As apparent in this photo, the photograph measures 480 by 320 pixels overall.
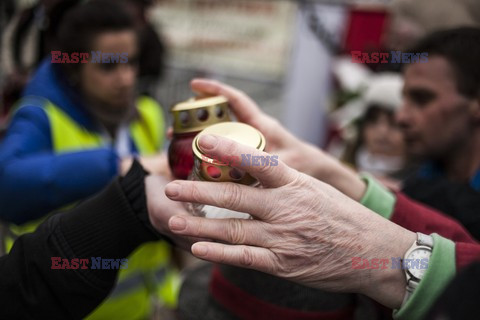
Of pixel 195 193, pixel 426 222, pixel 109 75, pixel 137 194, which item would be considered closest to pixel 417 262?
pixel 426 222

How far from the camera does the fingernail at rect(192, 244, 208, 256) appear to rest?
0.77 metres

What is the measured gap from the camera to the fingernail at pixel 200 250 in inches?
30.5

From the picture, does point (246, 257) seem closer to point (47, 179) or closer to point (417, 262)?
point (417, 262)

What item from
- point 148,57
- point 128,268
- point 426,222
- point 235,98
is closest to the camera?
point 426,222

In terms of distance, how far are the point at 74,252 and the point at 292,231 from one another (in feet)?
1.52

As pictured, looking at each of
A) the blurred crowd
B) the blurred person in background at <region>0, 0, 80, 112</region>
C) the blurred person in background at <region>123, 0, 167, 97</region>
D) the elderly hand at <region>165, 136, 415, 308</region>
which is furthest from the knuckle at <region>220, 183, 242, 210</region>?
the blurred person in background at <region>123, 0, 167, 97</region>

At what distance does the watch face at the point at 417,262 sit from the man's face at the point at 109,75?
1617 mm

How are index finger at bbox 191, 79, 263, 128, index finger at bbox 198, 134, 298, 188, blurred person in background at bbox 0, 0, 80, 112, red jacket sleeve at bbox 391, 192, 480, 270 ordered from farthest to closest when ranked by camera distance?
blurred person in background at bbox 0, 0, 80, 112
index finger at bbox 191, 79, 263, 128
red jacket sleeve at bbox 391, 192, 480, 270
index finger at bbox 198, 134, 298, 188

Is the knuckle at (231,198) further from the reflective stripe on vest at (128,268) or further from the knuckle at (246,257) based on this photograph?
the reflective stripe on vest at (128,268)

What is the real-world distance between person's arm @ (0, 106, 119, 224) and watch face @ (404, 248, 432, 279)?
108 centimetres

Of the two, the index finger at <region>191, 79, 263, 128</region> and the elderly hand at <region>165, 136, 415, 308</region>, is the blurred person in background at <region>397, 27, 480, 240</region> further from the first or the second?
the elderly hand at <region>165, 136, 415, 308</region>

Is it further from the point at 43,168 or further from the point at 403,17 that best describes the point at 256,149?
the point at 403,17

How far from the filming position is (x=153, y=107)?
243cm

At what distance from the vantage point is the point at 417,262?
2.75 feet
